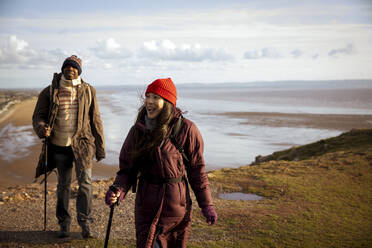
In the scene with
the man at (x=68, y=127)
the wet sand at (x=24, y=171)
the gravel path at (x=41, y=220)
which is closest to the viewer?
the man at (x=68, y=127)

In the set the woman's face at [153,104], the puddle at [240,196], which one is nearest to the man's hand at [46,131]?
the woman's face at [153,104]

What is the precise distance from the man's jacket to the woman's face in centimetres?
194

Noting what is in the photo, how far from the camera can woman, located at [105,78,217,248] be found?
3020 mm

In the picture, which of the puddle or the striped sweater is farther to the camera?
the puddle

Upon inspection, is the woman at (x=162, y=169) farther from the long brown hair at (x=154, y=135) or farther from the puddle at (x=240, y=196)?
the puddle at (x=240, y=196)

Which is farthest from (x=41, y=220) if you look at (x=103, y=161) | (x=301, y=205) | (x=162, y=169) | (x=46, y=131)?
(x=103, y=161)

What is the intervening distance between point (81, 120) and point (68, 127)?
0.19 meters

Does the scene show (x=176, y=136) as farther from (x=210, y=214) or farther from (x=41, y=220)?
(x=41, y=220)

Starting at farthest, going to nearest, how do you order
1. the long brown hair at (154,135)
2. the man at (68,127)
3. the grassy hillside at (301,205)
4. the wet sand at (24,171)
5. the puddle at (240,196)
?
the wet sand at (24,171) < the puddle at (240,196) < the grassy hillside at (301,205) < the man at (68,127) < the long brown hair at (154,135)

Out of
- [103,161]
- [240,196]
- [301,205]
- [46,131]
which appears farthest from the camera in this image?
[103,161]

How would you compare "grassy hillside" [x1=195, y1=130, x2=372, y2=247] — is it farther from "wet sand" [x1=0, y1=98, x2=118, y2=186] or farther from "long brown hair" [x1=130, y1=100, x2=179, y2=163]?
"wet sand" [x1=0, y1=98, x2=118, y2=186]

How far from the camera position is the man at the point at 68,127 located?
4688 mm

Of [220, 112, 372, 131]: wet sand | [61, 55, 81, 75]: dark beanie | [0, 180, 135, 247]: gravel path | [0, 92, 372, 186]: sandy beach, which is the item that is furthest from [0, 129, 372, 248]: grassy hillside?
[220, 112, 372, 131]: wet sand

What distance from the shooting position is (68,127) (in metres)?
4.75
